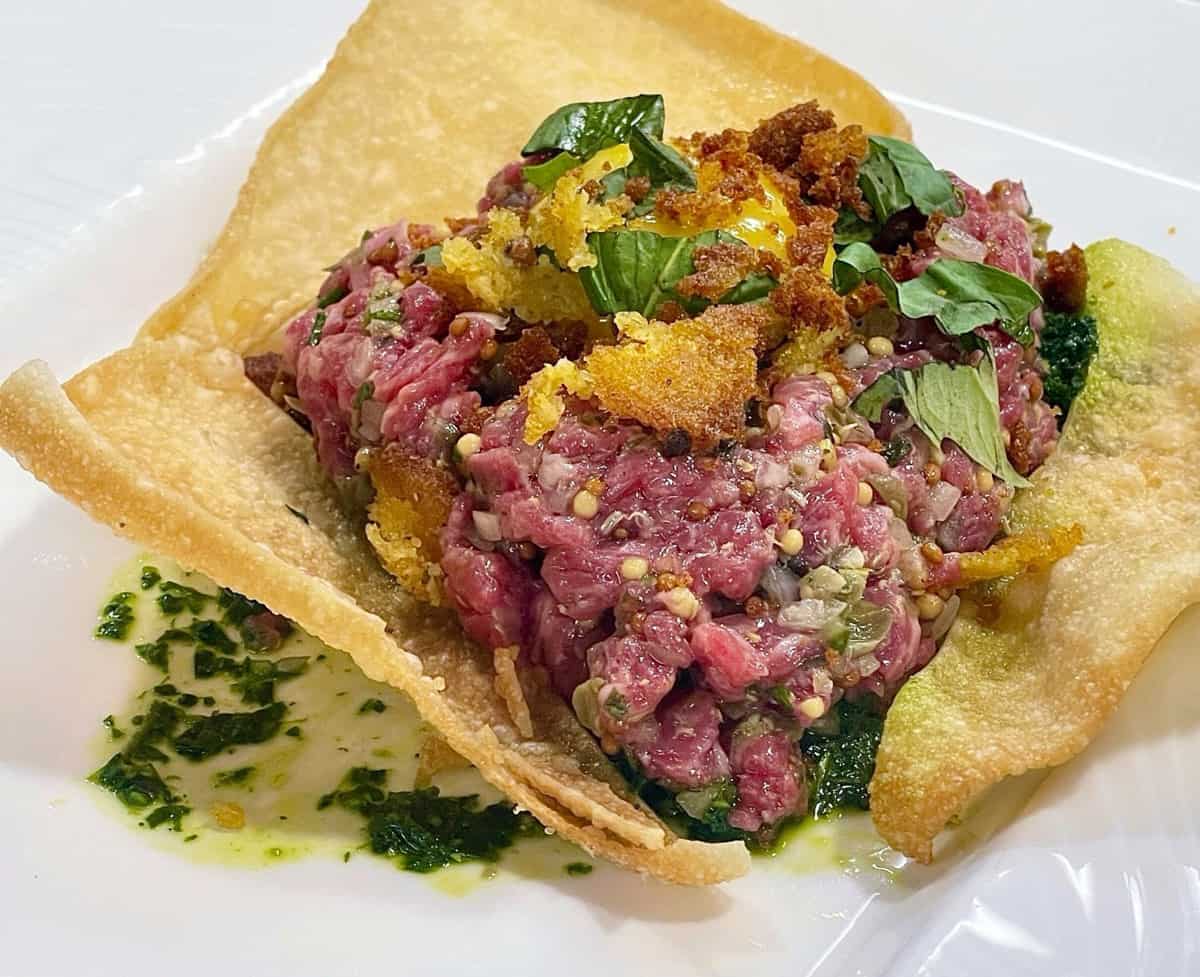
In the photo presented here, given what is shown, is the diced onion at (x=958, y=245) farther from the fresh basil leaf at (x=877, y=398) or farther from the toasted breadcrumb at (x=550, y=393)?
the toasted breadcrumb at (x=550, y=393)

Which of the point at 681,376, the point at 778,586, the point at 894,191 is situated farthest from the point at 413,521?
the point at 894,191

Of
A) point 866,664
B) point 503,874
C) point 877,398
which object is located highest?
point 877,398

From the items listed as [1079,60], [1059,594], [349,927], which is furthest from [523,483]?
[1079,60]

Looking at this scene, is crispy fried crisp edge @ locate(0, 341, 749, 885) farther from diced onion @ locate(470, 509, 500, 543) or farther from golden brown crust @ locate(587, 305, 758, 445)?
golden brown crust @ locate(587, 305, 758, 445)

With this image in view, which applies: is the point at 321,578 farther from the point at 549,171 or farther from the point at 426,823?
the point at 549,171

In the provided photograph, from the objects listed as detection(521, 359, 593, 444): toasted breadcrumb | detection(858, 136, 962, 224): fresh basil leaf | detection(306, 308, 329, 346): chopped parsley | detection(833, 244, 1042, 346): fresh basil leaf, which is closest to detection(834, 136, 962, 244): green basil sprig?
detection(858, 136, 962, 224): fresh basil leaf

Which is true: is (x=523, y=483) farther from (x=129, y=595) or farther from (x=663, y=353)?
(x=129, y=595)

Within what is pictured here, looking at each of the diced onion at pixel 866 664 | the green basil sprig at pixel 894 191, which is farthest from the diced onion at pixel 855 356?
the diced onion at pixel 866 664
